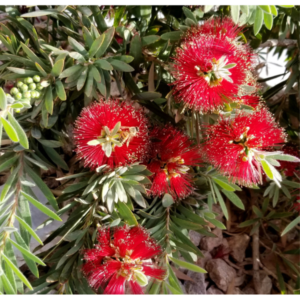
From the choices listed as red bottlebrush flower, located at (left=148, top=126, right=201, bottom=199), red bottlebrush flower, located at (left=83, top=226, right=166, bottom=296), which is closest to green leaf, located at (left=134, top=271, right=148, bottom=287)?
red bottlebrush flower, located at (left=83, top=226, right=166, bottom=296)

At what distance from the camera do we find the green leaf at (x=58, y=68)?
1.72ft

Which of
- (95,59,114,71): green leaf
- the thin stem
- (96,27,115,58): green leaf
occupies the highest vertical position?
(96,27,115,58): green leaf

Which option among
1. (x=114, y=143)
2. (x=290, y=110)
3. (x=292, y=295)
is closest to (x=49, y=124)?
(x=114, y=143)

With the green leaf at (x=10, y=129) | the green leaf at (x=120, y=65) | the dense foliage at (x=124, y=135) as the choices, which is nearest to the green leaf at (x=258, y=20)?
the dense foliage at (x=124, y=135)

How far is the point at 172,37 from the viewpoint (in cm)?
64

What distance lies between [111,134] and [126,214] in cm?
17

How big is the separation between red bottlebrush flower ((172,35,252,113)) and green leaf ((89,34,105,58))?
0.47 feet

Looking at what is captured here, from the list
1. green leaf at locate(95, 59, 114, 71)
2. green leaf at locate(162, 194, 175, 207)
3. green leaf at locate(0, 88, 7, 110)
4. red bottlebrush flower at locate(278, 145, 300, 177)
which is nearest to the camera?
green leaf at locate(0, 88, 7, 110)

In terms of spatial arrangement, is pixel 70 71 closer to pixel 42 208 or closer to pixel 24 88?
pixel 24 88

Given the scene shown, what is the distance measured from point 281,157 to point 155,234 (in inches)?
13.0

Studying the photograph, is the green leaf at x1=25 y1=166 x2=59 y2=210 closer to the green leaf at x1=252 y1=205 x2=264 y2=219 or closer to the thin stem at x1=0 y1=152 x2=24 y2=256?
the thin stem at x1=0 y1=152 x2=24 y2=256

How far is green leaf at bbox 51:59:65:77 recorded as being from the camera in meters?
0.52

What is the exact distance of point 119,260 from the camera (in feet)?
1.91

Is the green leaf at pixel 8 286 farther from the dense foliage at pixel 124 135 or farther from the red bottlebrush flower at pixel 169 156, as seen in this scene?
the red bottlebrush flower at pixel 169 156
